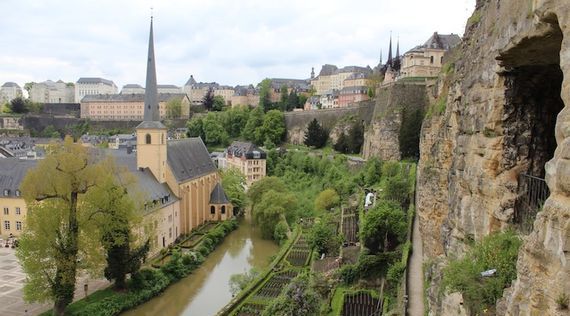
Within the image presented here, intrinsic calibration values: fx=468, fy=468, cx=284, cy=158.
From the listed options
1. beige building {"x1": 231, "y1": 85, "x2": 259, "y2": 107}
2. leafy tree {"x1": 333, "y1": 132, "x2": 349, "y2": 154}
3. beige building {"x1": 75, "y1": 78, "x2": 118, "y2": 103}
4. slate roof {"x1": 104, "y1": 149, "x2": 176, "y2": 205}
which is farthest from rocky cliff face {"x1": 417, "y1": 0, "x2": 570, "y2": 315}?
beige building {"x1": 75, "y1": 78, "x2": 118, "y2": 103}

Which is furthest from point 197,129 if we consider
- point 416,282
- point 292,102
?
point 416,282

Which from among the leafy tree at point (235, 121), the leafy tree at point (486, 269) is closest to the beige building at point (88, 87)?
the leafy tree at point (235, 121)

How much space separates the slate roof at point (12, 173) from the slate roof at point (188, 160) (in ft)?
37.6

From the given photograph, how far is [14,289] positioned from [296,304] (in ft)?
55.9

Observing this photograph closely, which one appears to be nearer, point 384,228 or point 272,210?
point 384,228

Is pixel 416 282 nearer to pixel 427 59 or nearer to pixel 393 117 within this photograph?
pixel 393 117

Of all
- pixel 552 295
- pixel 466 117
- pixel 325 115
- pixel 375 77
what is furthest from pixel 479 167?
pixel 375 77

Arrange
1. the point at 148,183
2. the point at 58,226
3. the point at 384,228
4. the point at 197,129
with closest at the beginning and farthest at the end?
the point at 58,226 → the point at 384,228 → the point at 148,183 → the point at 197,129

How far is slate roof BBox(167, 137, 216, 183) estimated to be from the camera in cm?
4257

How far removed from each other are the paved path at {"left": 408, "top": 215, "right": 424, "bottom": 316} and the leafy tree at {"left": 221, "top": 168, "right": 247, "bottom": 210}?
28247 millimetres

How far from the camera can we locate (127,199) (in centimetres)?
2527

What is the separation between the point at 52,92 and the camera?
468 ft

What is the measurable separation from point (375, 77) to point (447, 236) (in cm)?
7464

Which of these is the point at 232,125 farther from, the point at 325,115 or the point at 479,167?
the point at 479,167
